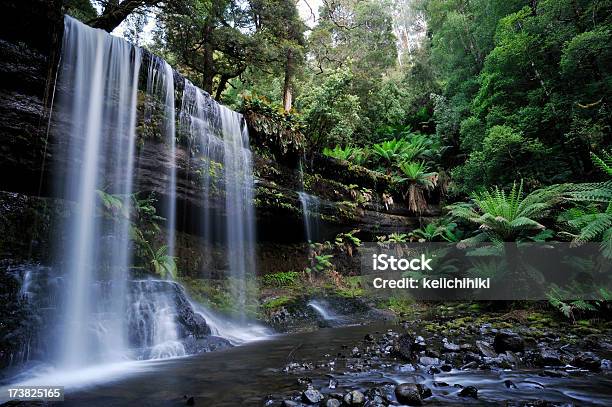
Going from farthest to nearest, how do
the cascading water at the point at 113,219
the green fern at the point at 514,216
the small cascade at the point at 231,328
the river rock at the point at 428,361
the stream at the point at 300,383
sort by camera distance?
the green fern at the point at 514,216
the small cascade at the point at 231,328
the cascading water at the point at 113,219
the river rock at the point at 428,361
the stream at the point at 300,383

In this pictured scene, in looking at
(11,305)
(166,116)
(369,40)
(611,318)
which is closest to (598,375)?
(611,318)

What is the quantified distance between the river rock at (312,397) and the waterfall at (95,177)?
10.7 feet

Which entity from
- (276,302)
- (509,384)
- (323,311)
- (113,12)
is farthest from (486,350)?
(113,12)

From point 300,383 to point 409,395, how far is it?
0.99 m

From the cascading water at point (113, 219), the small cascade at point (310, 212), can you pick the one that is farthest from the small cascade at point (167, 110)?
the small cascade at point (310, 212)

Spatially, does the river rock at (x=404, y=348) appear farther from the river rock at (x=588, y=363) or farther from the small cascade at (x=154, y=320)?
the small cascade at (x=154, y=320)

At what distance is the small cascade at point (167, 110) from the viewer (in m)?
7.93

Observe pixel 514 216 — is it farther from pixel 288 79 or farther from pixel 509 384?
pixel 288 79

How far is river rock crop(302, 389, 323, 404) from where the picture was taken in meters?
2.52

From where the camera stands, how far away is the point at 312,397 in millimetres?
2551

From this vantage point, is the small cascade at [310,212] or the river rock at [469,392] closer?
the river rock at [469,392]

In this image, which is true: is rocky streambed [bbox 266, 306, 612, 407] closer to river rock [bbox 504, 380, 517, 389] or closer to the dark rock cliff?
river rock [bbox 504, 380, 517, 389]

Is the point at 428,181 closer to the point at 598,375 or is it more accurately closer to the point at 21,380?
the point at 598,375

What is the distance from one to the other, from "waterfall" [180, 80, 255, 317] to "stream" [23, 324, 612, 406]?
4663 millimetres
